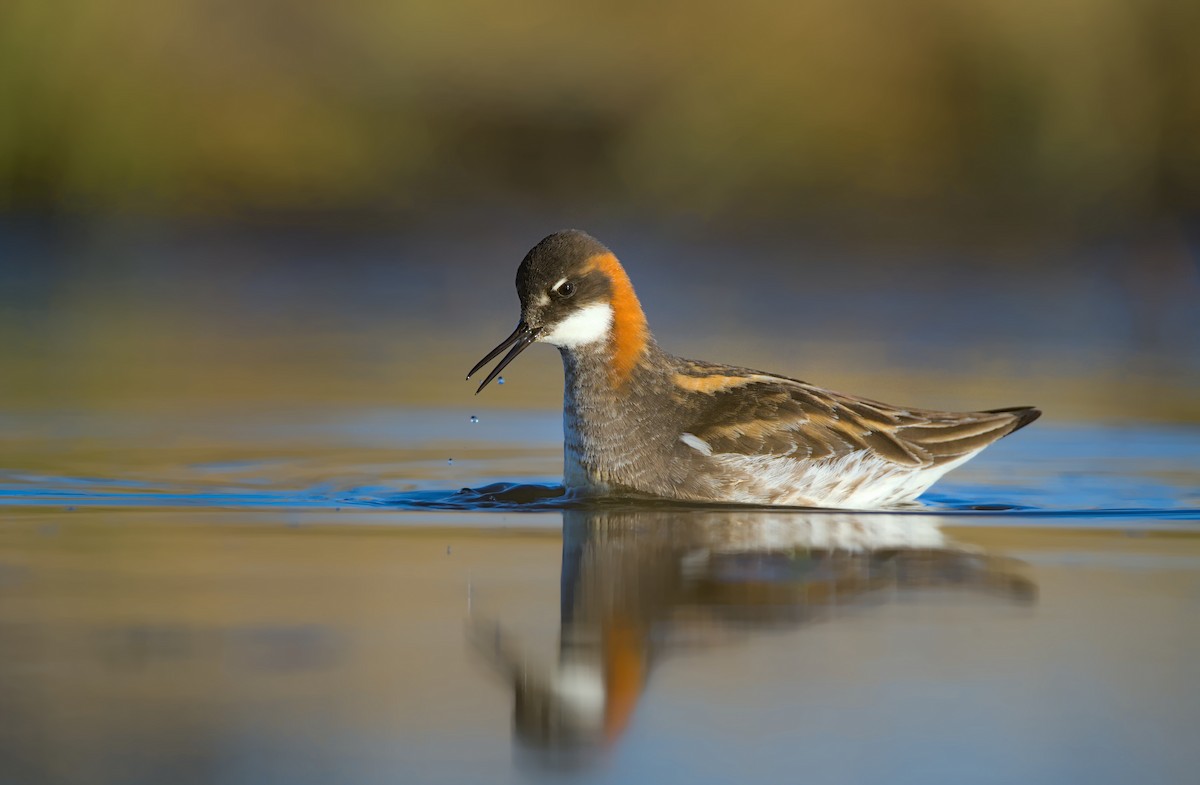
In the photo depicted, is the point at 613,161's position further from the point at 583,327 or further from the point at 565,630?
the point at 565,630

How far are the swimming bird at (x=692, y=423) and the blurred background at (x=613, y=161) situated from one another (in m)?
5.67

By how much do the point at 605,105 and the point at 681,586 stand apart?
13283 millimetres

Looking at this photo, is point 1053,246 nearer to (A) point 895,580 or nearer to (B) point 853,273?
(B) point 853,273

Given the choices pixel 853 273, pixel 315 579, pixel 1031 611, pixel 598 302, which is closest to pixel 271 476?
pixel 598 302

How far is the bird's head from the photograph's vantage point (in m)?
9.52

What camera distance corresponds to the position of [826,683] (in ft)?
18.8

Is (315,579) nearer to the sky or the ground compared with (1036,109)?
nearer to the ground

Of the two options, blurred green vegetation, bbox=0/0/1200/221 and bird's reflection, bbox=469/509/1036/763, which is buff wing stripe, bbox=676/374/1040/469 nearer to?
bird's reflection, bbox=469/509/1036/763

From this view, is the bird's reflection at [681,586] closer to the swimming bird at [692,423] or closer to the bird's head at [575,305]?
the swimming bird at [692,423]

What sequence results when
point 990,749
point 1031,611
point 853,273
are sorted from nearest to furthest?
point 990,749 → point 1031,611 → point 853,273

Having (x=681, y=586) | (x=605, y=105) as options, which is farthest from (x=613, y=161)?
(x=681, y=586)

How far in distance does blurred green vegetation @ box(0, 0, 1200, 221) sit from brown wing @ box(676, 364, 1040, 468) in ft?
28.9

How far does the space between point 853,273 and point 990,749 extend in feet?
43.3

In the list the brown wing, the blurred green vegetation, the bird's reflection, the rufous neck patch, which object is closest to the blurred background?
the blurred green vegetation
